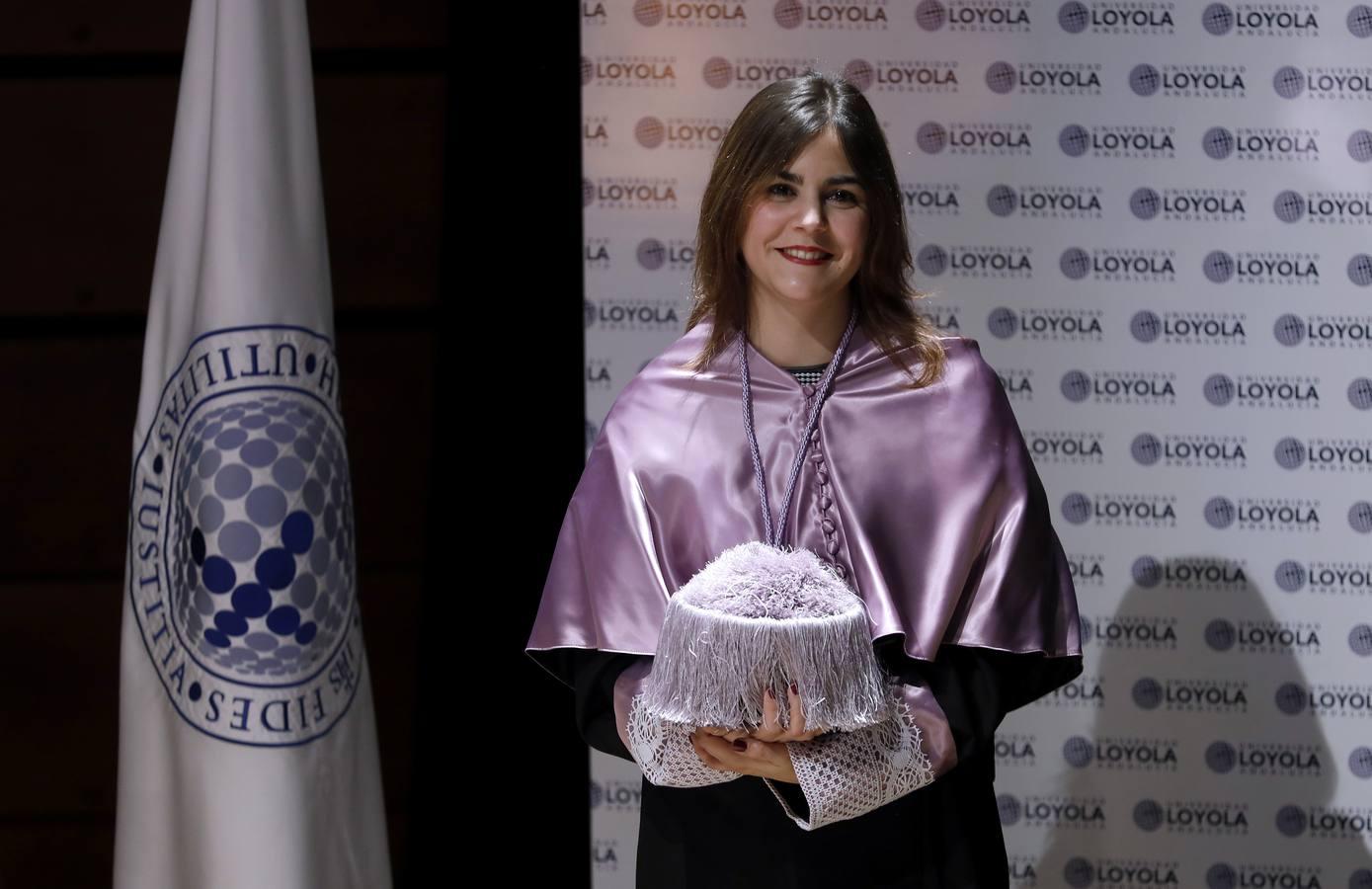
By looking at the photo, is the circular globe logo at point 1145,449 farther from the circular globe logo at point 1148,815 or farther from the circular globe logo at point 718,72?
the circular globe logo at point 718,72

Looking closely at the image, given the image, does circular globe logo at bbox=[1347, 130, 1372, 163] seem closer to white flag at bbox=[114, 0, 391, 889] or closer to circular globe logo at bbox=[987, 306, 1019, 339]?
circular globe logo at bbox=[987, 306, 1019, 339]

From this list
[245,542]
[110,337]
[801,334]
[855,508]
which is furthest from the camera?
[110,337]

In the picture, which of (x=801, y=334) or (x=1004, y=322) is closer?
(x=801, y=334)

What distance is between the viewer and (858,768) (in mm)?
1892

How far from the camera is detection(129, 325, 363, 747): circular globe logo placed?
2627 millimetres

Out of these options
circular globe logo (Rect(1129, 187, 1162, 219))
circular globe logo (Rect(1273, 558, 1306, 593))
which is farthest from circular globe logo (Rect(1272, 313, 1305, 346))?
circular globe logo (Rect(1273, 558, 1306, 593))

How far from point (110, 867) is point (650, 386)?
2.19 meters

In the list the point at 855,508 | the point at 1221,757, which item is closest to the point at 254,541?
the point at 855,508

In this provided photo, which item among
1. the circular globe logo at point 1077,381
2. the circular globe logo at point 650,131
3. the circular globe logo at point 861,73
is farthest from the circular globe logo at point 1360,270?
the circular globe logo at point 650,131

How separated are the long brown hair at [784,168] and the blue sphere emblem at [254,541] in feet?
2.84

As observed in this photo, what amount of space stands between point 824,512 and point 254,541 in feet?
3.61

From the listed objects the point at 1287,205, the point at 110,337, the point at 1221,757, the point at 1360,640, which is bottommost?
the point at 1221,757

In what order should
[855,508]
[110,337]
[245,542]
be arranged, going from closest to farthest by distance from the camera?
[855,508] < [245,542] < [110,337]

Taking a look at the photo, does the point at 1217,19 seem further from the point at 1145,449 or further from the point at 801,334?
the point at 801,334
